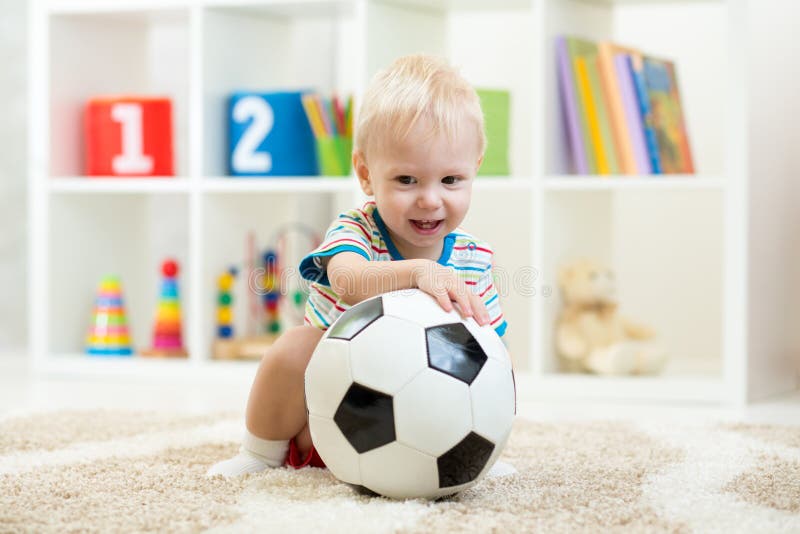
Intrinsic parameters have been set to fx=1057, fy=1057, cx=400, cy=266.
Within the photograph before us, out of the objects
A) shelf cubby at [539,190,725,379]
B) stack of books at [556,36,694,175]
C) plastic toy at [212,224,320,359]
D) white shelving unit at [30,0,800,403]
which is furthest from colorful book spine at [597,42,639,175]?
plastic toy at [212,224,320,359]

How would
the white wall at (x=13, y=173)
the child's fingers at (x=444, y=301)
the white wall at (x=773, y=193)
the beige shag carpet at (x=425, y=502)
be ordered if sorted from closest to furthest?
the beige shag carpet at (x=425, y=502)
the child's fingers at (x=444, y=301)
the white wall at (x=773, y=193)
the white wall at (x=13, y=173)

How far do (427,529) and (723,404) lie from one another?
1261mm

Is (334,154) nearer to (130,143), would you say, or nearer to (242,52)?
(242,52)

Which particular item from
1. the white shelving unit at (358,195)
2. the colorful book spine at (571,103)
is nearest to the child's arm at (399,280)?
the white shelving unit at (358,195)

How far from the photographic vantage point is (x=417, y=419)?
1.12 meters

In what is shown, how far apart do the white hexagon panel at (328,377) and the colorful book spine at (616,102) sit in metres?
1.27

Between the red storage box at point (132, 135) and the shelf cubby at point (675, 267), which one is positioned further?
the shelf cubby at point (675, 267)

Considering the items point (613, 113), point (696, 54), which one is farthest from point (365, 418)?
point (696, 54)

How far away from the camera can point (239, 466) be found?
1387mm

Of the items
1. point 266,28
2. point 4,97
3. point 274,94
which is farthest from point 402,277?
point 4,97

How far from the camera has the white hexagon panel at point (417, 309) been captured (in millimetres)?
1177

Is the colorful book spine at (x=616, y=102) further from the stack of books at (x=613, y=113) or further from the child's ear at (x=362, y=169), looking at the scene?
the child's ear at (x=362, y=169)

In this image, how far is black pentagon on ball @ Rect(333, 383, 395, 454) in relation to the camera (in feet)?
3.72

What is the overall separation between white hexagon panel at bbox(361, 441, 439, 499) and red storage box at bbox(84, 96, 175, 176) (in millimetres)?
1587
